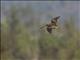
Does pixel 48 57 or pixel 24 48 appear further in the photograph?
pixel 24 48

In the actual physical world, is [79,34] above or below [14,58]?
above

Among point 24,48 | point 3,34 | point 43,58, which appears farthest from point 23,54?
point 3,34

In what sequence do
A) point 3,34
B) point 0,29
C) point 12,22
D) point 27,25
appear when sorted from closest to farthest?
point 3,34 < point 0,29 < point 27,25 < point 12,22

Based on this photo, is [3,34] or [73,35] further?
[73,35]

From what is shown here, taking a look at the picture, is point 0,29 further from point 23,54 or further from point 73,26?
point 73,26

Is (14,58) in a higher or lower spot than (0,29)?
lower

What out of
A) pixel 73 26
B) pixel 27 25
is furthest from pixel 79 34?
pixel 27 25

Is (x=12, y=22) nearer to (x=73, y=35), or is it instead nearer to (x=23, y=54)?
(x=23, y=54)

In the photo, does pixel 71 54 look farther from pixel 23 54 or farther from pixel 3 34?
pixel 3 34

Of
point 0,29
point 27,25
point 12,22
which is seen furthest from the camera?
point 12,22
